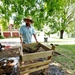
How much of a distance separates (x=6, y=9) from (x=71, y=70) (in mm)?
6603

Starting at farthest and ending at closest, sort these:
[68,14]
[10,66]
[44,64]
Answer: [68,14] < [10,66] < [44,64]

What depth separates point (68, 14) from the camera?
73.8ft

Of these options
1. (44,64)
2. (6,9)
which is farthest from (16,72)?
(6,9)

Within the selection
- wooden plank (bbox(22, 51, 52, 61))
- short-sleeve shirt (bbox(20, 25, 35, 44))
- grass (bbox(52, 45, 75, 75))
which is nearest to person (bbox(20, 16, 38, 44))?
short-sleeve shirt (bbox(20, 25, 35, 44))

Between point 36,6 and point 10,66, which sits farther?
point 36,6

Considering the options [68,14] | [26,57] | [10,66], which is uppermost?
[68,14]

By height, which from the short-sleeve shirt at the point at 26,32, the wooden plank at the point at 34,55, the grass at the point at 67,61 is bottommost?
the grass at the point at 67,61

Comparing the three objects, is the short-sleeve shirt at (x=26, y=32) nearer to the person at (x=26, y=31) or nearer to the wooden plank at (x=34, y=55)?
the person at (x=26, y=31)

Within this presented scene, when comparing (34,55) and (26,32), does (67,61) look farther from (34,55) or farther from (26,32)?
(34,55)

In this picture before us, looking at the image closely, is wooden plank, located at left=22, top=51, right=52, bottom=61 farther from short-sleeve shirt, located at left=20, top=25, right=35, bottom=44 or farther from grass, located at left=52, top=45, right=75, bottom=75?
grass, located at left=52, top=45, right=75, bottom=75

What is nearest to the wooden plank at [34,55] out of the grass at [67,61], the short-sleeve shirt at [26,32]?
the short-sleeve shirt at [26,32]

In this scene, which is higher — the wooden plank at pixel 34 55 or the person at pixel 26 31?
the person at pixel 26 31

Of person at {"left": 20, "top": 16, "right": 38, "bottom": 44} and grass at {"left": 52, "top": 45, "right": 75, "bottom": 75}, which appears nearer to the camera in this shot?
person at {"left": 20, "top": 16, "right": 38, "bottom": 44}

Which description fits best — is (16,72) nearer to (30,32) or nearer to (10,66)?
(10,66)
